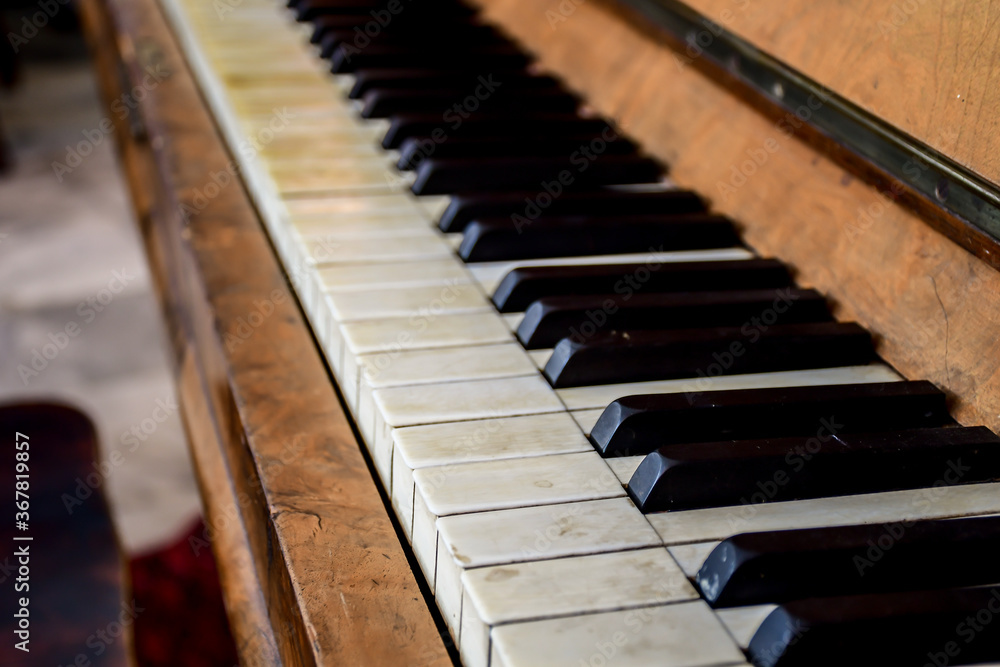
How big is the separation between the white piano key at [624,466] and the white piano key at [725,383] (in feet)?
0.28

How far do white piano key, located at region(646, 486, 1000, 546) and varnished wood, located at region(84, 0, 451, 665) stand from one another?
215 mm

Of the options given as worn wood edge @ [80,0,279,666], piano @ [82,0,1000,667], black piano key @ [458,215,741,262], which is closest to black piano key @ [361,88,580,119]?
piano @ [82,0,1000,667]

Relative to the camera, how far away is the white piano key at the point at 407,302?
1.07 meters

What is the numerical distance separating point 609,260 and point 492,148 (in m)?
0.34

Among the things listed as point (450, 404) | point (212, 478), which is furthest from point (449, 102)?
point (450, 404)

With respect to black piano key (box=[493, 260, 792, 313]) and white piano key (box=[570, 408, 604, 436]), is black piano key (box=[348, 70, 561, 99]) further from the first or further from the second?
white piano key (box=[570, 408, 604, 436])

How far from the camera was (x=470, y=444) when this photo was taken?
867mm

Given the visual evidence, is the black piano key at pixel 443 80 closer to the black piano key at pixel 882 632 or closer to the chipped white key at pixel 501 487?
the chipped white key at pixel 501 487

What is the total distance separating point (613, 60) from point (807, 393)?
88 centimetres

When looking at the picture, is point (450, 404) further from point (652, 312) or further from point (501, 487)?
point (652, 312)

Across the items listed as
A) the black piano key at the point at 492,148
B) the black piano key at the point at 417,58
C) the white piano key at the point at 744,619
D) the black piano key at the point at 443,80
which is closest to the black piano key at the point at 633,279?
the black piano key at the point at 492,148

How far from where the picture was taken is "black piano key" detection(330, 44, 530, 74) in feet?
5.81

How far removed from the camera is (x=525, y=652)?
64 cm

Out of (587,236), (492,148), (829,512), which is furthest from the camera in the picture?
(492,148)
